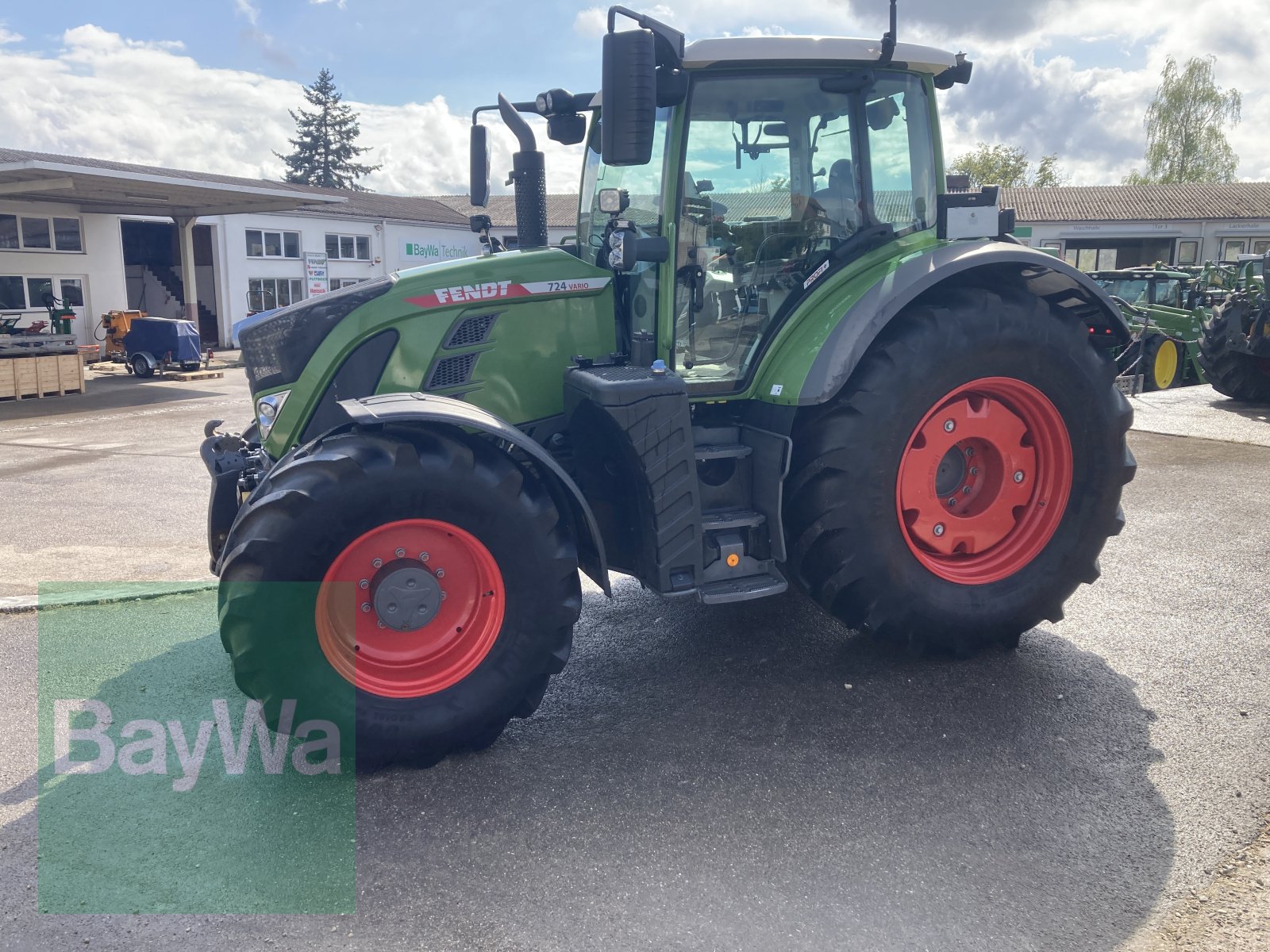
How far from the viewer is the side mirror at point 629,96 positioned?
10.9ft

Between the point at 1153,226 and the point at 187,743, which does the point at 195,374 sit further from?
the point at 1153,226

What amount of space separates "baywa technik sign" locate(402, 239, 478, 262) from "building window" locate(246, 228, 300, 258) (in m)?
4.67

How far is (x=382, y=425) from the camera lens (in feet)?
11.7

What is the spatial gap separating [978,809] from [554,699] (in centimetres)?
173

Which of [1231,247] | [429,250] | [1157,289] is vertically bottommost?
[1157,289]

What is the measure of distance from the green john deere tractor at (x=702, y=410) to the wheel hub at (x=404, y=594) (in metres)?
0.01

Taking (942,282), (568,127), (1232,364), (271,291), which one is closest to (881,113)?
(942,282)

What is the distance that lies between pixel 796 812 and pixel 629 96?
247 cm

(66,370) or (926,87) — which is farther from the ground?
(926,87)

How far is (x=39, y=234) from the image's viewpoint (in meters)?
22.9

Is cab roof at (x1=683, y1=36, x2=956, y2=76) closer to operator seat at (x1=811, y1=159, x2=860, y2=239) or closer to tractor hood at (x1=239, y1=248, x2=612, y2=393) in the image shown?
operator seat at (x1=811, y1=159, x2=860, y2=239)

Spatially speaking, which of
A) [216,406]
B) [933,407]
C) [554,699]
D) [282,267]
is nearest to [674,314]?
[933,407]

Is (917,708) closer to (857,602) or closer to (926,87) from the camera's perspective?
(857,602)

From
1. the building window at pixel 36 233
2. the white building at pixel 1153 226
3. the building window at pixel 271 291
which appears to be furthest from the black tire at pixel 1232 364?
the white building at pixel 1153 226
